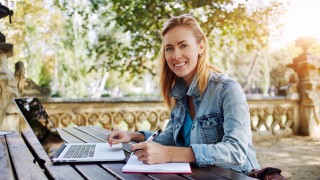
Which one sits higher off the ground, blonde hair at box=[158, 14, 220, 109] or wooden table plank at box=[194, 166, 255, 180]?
blonde hair at box=[158, 14, 220, 109]

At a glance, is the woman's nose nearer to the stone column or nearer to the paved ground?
the stone column

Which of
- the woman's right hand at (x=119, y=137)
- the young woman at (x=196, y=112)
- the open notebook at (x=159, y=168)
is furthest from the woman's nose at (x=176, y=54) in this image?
the open notebook at (x=159, y=168)

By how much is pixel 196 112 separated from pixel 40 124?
100 cm

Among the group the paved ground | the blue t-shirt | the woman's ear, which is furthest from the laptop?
the paved ground

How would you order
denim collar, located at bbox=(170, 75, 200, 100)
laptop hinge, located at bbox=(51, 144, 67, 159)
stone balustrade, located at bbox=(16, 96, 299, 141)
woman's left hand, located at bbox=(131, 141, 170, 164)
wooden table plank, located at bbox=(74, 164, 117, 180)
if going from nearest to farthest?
1. wooden table plank, located at bbox=(74, 164, 117, 180)
2. woman's left hand, located at bbox=(131, 141, 170, 164)
3. laptop hinge, located at bbox=(51, 144, 67, 159)
4. denim collar, located at bbox=(170, 75, 200, 100)
5. stone balustrade, located at bbox=(16, 96, 299, 141)

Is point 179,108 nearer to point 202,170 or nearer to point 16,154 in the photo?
point 202,170

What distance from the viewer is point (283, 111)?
721cm

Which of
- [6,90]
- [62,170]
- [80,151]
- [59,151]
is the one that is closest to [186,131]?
[80,151]

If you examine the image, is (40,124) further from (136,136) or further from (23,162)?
(136,136)

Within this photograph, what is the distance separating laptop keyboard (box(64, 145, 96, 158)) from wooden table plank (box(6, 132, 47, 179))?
194 millimetres

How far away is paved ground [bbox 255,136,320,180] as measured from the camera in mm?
4582

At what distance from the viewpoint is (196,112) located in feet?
6.73

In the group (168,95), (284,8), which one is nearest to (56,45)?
(284,8)

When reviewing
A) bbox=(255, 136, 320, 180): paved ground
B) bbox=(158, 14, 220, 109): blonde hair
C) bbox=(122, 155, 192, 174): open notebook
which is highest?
bbox=(158, 14, 220, 109): blonde hair
